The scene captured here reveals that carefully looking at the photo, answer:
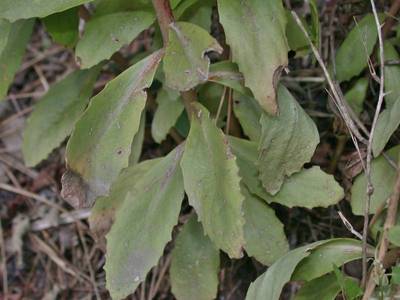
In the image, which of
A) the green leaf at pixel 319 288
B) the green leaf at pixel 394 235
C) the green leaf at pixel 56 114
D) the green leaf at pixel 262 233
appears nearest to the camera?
the green leaf at pixel 394 235

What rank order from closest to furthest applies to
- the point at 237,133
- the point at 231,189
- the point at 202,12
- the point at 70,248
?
the point at 231,189, the point at 202,12, the point at 237,133, the point at 70,248

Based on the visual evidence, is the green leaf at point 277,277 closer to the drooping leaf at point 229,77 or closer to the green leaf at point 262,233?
the green leaf at point 262,233

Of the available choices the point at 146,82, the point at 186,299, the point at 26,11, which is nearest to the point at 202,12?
the point at 146,82

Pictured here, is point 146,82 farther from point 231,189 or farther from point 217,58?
point 217,58

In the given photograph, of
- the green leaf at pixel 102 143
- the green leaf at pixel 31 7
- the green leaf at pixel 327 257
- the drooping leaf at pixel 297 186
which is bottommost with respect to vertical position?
the green leaf at pixel 327 257

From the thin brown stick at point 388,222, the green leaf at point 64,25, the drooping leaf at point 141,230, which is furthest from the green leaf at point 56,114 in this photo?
the thin brown stick at point 388,222

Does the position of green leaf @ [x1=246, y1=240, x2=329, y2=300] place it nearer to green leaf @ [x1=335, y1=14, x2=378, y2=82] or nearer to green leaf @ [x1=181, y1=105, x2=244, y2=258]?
green leaf @ [x1=181, y1=105, x2=244, y2=258]
